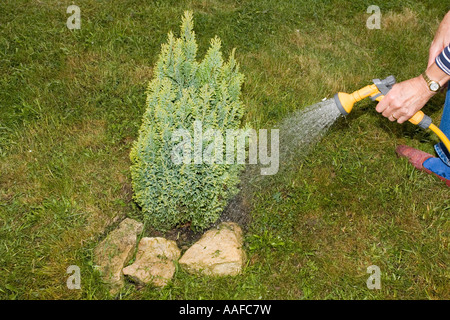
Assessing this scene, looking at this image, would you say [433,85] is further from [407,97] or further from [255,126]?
[255,126]

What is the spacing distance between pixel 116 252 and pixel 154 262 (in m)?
0.33

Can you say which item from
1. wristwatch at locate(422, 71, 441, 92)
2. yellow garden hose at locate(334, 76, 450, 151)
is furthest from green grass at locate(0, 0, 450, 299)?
wristwatch at locate(422, 71, 441, 92)

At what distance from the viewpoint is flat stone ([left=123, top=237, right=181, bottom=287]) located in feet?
11.0

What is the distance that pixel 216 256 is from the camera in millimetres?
3416

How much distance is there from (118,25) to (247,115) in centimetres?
266

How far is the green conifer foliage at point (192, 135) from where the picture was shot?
130 inches

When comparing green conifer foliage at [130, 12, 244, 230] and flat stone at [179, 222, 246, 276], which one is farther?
flat stone at [179, 222, 246, 276]

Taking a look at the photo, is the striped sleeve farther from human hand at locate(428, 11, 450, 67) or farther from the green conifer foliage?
the green conifer foliage

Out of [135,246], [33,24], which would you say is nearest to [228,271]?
[135,246]

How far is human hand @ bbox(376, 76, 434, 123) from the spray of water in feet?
2.54

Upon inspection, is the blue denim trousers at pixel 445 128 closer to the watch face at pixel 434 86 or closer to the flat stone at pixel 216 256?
the watch face at pixel 434 86

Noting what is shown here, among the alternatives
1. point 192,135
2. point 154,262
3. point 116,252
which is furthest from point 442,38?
point 116,252

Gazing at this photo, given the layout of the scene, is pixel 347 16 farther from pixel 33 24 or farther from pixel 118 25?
pixel 33 24

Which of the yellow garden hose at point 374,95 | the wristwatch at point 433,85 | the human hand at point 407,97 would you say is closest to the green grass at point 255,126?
the yellow garden hose at point 374,95
